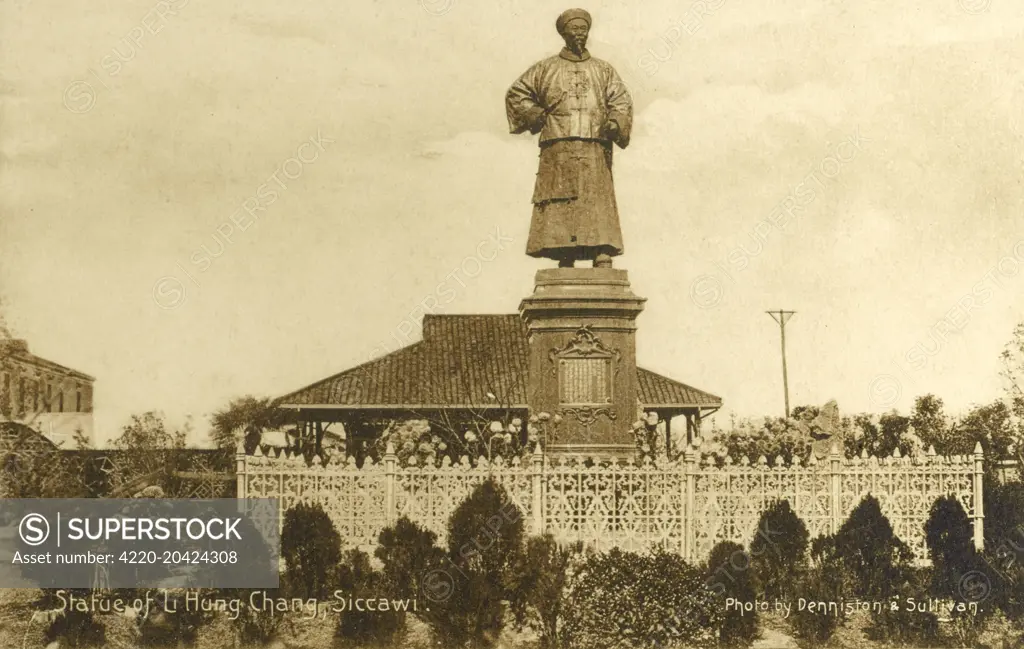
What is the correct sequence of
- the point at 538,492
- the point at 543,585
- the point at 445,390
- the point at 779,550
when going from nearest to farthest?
the point at 543,585
the point at 779,550
the point at 538,492
the point at 445,390

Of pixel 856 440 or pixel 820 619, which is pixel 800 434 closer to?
pixel 856 440

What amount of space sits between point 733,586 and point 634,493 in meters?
2.03

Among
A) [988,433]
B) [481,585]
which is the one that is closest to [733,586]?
[481,585]

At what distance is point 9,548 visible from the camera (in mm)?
11781

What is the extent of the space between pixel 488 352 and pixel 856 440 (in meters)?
7.30

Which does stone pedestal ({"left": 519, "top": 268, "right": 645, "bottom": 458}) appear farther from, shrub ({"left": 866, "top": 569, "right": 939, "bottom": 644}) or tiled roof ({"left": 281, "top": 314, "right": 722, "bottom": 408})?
tiled roof ({"left": 281, "top": 314, "right": 722, "bottom": 408})

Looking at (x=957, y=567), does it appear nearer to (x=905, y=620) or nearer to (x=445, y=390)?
(x=905, y=620)

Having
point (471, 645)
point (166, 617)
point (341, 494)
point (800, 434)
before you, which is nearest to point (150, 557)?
point (166, 617)

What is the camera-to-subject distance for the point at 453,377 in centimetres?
2212

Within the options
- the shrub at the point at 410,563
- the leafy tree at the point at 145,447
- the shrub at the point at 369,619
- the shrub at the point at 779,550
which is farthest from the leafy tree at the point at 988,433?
the leafy tree at the point at 145,447

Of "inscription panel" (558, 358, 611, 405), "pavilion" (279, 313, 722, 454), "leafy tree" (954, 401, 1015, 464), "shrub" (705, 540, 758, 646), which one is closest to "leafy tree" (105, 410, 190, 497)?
"pavilion" (279, 313, 722, 454)

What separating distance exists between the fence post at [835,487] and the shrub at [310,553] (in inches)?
201

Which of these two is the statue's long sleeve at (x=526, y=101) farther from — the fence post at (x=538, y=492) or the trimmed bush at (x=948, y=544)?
the trimmed bush at (x=948, y=544)

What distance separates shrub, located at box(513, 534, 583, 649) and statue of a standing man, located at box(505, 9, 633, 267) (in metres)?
4.02
